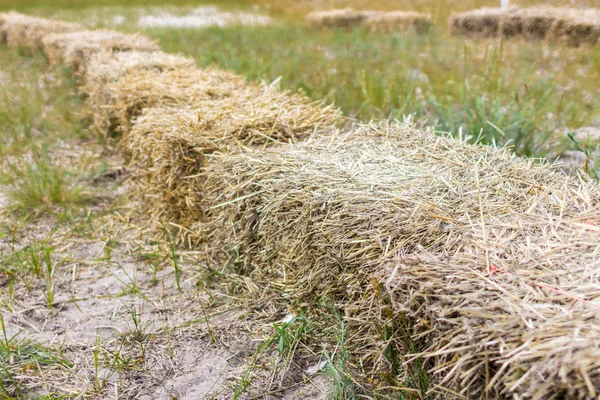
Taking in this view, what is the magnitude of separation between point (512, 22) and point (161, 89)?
529cm

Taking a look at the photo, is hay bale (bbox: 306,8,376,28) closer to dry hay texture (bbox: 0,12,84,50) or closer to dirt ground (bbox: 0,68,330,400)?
dry hay texture (bbox: 0,12,84,50)

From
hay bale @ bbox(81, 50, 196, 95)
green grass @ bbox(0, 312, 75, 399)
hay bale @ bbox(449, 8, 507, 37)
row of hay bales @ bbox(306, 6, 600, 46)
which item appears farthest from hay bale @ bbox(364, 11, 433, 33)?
green grass @ bbox(0, 312, 75, 399)

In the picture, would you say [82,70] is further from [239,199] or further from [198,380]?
[198,380]

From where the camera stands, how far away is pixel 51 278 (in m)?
2.61

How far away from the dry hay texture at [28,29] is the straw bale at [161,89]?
4257 mm

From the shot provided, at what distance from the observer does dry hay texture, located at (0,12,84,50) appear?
759 centimetres

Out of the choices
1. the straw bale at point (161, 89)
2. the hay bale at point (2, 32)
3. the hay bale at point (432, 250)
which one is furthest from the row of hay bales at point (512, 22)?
the hay bale at point (2, 32)

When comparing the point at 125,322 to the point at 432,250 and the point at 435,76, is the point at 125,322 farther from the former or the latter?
the point at 435,76

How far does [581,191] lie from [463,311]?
0.81 metres

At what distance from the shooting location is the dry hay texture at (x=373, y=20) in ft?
26.9

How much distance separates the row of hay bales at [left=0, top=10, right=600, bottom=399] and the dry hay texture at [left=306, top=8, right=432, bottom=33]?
5.74m

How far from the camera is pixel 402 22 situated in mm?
8305

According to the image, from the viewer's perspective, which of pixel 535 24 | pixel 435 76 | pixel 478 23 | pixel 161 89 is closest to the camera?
pixel 161 89

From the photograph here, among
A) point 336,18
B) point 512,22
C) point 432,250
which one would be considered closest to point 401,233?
point 432,250
